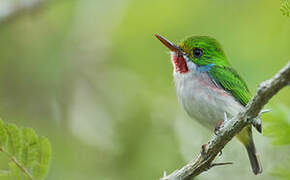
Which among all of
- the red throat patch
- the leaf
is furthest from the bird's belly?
the leaf

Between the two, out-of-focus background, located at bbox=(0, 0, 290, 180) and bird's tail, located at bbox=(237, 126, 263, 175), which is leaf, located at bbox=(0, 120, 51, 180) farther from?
out-of-focus background, located at bbox=(0, 0, 290, 180)

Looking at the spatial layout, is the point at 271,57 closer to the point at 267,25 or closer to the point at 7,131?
the point at 267,25

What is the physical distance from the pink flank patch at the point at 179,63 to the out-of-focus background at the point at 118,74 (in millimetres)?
1151

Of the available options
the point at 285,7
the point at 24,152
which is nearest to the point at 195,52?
the point at 24,152

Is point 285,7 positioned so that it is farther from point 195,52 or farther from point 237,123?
point 195,52

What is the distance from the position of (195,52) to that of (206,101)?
2.07ft

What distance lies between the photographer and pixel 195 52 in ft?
12.9

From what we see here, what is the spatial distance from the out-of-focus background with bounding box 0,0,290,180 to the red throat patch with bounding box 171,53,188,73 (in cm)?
115

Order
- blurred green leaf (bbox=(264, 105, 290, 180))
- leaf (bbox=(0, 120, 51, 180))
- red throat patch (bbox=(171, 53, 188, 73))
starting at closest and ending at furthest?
blurred green leaf (bbox=(264, 105, 290, 180)), leaf (bbox=(0, 120, 51, 180)), red throat patch (bbox=(171, 53, 188, 73))

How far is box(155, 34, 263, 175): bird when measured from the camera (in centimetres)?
347

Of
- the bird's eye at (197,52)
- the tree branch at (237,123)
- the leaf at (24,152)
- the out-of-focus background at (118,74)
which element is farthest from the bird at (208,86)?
the leaf at (24,152)

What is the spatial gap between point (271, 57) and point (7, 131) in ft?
12.3

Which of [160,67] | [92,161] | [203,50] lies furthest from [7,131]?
[160,67]

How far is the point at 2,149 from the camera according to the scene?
66.9 inches
